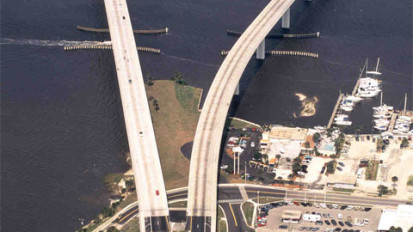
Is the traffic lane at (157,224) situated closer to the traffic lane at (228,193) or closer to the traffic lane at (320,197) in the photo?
the traffic lane at (228,193)

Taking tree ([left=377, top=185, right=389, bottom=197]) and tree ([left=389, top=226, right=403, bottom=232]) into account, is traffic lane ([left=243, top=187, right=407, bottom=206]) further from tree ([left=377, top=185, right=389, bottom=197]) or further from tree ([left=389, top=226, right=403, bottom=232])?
tree ([left=389, top=226, right=403, bottom=232])

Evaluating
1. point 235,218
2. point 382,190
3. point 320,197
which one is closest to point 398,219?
point 382,190

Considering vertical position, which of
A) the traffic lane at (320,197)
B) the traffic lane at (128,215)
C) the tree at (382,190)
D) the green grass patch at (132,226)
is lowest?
the green grass patch at (132,226)

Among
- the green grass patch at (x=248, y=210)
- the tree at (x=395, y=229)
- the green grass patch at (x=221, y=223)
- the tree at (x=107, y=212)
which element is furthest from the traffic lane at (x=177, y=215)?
the tree at (x=395, y=229)

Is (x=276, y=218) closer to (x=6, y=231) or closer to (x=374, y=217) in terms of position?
(x=374, y=217)

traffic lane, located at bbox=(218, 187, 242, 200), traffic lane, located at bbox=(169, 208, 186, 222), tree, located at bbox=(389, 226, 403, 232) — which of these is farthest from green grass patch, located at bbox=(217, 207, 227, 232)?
tree, located at bbox=(389, 226, 403, 232)

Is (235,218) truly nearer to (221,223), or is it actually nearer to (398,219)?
(221,223)

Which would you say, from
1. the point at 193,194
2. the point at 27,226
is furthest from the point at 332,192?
the point at 27,226
